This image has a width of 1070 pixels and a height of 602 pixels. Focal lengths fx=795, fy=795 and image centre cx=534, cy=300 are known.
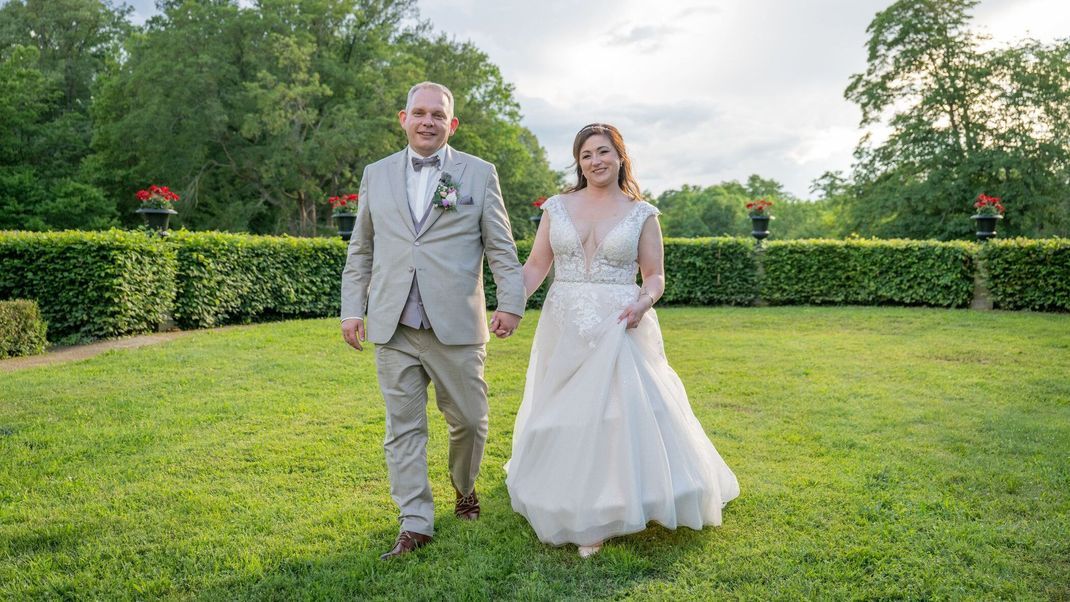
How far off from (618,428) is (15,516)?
316 cm

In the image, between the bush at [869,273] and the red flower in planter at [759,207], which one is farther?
the red flower in planter at [759,207]

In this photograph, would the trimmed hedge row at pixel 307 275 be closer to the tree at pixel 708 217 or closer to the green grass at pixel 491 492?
the green grass at pixel 491 492

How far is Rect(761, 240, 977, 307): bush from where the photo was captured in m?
15.6

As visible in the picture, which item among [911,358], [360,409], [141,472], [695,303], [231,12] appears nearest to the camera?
[141,472]

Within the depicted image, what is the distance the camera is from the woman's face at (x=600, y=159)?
4.06 metres

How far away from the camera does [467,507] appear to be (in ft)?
13.5

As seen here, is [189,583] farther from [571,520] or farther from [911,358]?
[911,358]

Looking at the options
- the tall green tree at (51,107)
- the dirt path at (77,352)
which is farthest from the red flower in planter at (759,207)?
the tall green tree at (51,107)

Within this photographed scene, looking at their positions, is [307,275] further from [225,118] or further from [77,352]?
[225,118]

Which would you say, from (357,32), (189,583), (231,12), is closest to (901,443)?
(189,583)

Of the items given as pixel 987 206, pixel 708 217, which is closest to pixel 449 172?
pixel 987 206

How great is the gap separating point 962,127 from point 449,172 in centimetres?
3072

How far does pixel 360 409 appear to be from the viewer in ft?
22.0

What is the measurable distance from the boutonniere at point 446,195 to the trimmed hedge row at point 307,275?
837 cm
